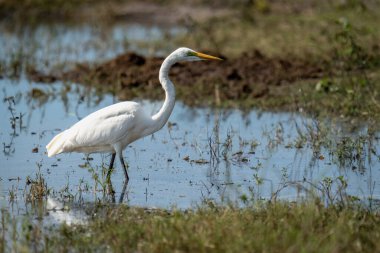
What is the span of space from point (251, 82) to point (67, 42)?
22.3 ft

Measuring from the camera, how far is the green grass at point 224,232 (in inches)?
222

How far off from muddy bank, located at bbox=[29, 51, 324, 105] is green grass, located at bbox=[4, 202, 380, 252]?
642cm

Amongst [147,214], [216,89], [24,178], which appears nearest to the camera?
[147,214]

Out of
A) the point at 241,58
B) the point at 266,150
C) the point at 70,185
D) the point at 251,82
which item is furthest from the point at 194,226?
the point at 241,58

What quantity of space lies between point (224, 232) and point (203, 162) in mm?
3657

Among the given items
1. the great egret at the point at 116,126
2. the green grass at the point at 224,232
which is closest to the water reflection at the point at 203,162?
the great egret at the point at 116,126

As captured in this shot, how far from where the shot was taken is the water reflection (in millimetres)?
8125

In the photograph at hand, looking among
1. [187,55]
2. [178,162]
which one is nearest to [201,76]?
[178,162]

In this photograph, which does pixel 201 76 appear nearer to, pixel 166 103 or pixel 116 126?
pixel 166 103

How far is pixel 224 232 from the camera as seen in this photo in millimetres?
5898

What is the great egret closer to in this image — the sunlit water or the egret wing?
the egret wing

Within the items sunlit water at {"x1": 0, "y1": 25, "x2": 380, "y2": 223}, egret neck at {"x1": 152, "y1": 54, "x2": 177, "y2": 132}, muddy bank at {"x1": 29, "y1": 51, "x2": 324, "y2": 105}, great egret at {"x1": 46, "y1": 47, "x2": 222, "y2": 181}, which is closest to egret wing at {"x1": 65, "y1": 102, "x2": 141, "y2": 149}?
great egret at {"x1": 46, "y1": 47, "x2": 222, "y2": 181}

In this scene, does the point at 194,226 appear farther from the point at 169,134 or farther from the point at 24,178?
the point at 169,134

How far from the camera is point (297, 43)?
53.4 ft
